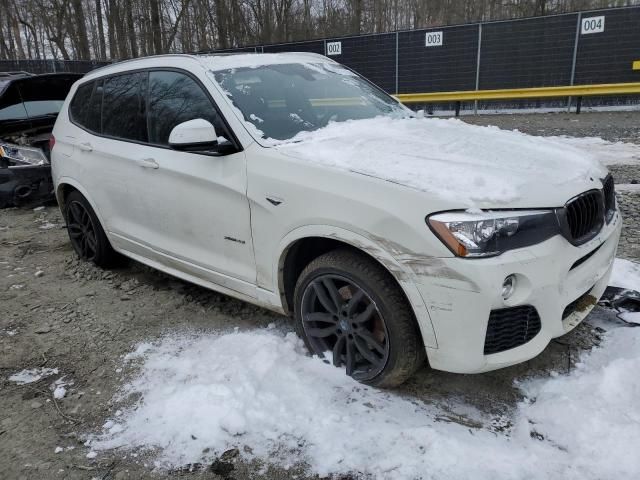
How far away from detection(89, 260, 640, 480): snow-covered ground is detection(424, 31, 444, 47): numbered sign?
1258 centimetres

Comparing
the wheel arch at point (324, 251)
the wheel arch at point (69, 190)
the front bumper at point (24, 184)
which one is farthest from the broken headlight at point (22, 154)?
the wheel arch at point (324, 251)

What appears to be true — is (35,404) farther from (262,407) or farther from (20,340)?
(262,407)

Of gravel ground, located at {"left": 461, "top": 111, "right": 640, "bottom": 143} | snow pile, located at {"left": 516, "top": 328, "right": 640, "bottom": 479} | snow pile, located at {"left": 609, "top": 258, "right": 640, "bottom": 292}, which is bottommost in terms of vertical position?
snow pile, located at {"left": 516, "top": 328, "right": 640, "bottom": 479}

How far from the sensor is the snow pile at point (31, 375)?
10.5 ft

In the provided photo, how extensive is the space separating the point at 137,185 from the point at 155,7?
2702 centimetres

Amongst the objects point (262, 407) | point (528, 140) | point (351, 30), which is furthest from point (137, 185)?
point (351, 30)

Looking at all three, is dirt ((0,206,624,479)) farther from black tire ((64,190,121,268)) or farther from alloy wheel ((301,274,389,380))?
alloy wheel ((301,274,389,380))

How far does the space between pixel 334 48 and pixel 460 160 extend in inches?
550

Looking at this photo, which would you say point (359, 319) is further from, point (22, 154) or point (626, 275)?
point (22, 154)

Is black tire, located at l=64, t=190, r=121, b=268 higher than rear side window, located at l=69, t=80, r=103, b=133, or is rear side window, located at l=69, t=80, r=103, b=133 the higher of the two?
rear side window, located at l=69, t=80, r=103, b=133

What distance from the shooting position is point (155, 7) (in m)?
27.1

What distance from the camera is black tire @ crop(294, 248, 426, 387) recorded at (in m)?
2.54

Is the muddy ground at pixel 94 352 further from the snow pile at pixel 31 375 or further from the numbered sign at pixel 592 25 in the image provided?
the numbered sign at pixel 592 25

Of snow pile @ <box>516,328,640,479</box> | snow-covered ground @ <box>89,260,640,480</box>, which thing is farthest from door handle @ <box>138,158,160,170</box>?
snow pile @ <box>516,328,640,479</box>
